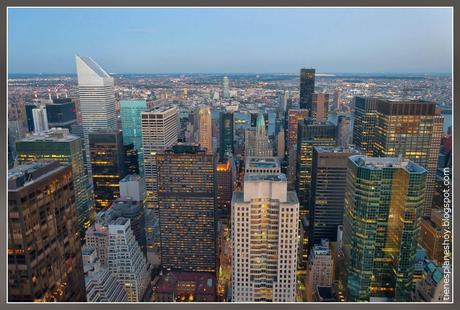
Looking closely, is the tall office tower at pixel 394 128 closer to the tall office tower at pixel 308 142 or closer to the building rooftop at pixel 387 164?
the tall office tower at pixel 308 142

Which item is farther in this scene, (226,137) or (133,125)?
(226,137)

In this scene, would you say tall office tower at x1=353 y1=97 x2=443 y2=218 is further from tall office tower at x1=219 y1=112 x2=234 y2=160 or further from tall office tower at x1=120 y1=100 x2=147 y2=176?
tall office tower at x1=120 y1=100 x2=147 y2=176

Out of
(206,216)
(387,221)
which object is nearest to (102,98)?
(206,216)

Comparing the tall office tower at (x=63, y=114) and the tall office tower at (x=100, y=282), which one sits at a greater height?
the tall office tower at (x=63, y=114)

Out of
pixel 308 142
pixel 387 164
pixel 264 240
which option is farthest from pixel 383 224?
pixel 308 142

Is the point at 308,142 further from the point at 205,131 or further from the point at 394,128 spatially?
the point at 205,131

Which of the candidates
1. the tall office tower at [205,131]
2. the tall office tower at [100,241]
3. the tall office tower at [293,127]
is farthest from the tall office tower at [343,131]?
the tall office tower at [100,241]

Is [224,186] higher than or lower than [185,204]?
lower
